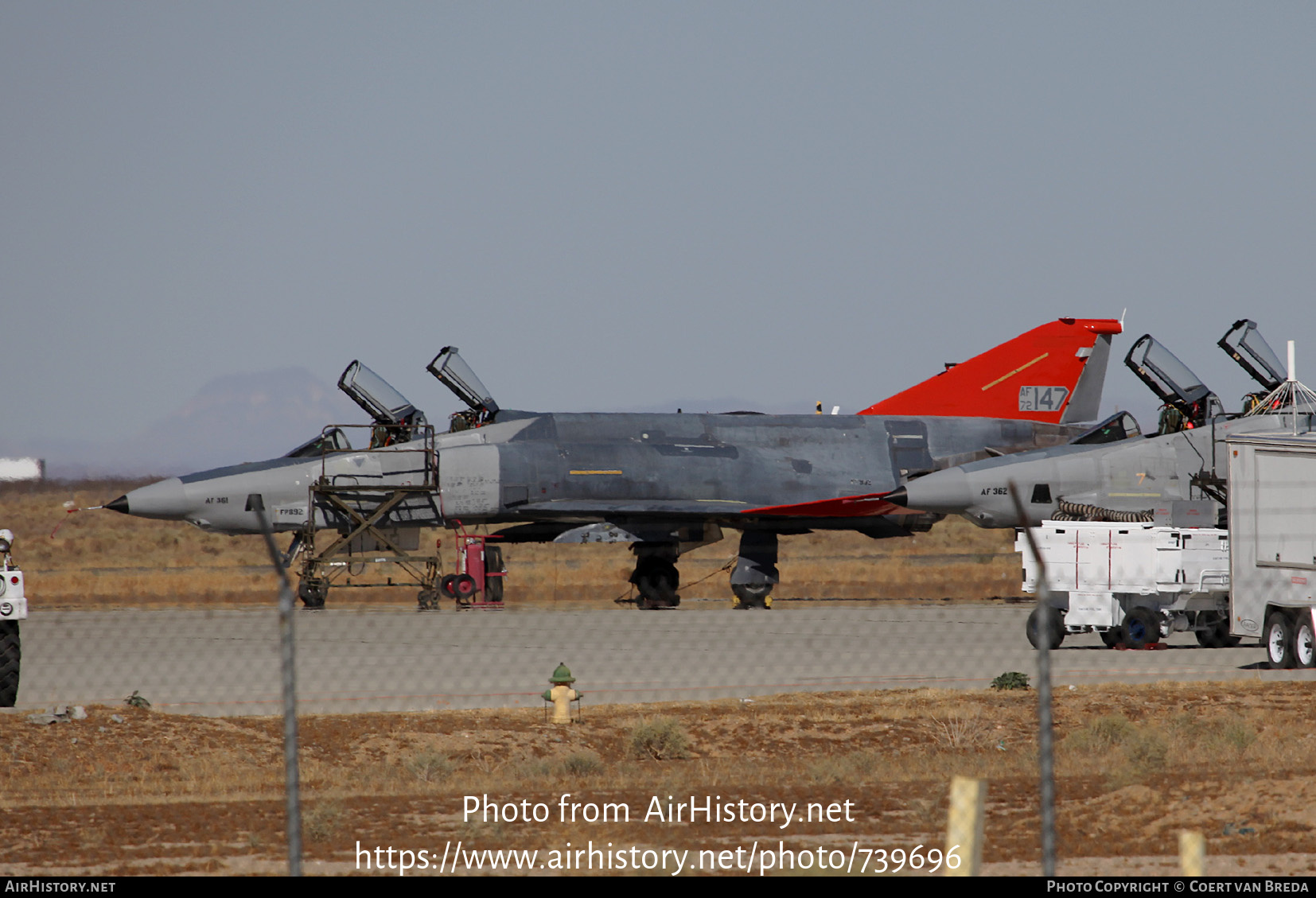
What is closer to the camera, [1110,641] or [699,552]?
[1110,641]

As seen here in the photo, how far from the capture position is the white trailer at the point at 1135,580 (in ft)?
61.0

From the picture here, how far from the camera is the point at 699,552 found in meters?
59.2

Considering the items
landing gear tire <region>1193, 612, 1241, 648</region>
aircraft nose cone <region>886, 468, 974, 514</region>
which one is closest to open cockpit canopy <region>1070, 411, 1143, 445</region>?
aircraft nose cone <region>886, 468, 974, 514</region>

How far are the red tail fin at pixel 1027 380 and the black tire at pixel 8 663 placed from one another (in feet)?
71.1

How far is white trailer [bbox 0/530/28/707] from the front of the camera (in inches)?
545

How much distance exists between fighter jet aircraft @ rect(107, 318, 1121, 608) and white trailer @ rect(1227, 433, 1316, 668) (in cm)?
995

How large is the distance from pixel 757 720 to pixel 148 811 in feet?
18.1

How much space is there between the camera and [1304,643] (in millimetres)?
16391

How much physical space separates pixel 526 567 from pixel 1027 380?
16.1 metres

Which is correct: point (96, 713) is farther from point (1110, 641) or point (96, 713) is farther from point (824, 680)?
point (1110, 641)

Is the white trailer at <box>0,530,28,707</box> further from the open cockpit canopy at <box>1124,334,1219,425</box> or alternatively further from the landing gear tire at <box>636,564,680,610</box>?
the open cockpit canopy at <box>1124,334,1219,425</box>

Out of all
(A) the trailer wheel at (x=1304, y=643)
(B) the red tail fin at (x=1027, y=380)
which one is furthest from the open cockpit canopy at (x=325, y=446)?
(A) the trailer wheel at (x=1304, y=643)

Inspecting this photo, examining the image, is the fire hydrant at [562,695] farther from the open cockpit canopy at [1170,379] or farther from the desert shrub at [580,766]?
the open cockpit canopy at [1170,379]

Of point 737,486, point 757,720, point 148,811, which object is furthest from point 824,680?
point 737,486
